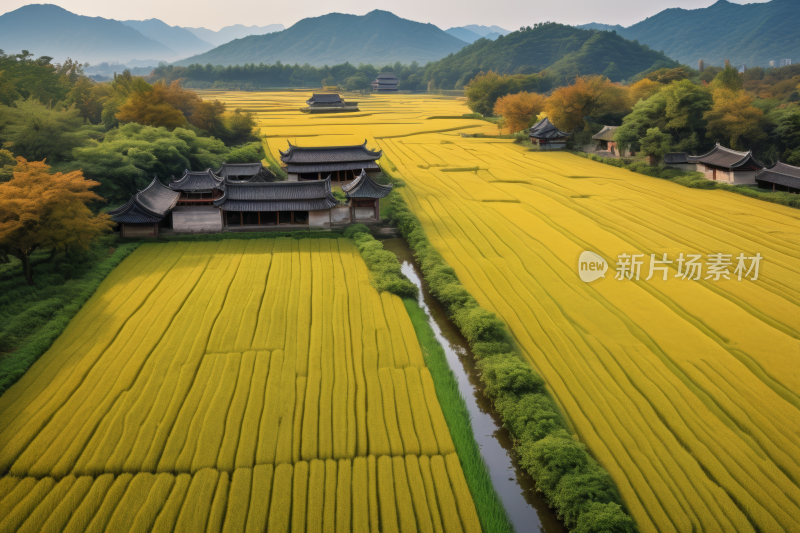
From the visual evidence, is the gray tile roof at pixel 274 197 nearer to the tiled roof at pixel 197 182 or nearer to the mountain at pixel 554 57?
the tiled roof at pixel 197 182

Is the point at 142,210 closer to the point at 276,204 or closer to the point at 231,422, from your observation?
the point at 276,204

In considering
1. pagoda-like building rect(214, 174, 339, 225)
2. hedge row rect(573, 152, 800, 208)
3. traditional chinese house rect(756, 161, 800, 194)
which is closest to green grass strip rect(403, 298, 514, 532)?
pagoda-like building rect(214, 174, 339, 225)

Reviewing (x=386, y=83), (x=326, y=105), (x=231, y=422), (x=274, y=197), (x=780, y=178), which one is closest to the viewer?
(x=231, y=422)

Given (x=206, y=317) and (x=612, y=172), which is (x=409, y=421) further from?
(x=612, y=172)

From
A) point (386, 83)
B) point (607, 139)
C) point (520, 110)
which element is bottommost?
point (607, 139)

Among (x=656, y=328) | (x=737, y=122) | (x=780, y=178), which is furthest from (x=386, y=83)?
(x=656, y=328)

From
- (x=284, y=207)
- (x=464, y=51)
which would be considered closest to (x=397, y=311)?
(x=284, y=207)
